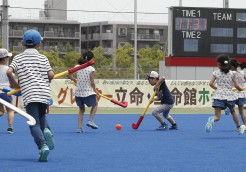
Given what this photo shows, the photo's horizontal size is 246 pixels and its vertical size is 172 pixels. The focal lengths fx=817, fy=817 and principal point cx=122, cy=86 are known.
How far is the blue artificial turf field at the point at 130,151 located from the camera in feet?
Answer: 30.4

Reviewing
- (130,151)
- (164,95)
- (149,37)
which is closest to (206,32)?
(164,95)

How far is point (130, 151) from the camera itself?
1146 cm

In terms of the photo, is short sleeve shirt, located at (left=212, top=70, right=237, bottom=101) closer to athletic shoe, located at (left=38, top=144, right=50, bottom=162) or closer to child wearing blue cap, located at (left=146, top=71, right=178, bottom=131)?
child wearing blue cap, located at (left=146, top=71, right=178, bottom=131)

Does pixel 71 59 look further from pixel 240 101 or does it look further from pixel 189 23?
pixel 240 101

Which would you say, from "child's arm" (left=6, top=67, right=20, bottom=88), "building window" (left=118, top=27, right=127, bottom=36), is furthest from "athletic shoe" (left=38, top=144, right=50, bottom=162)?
"building window" (left=118, top=27, right=127, bottom=36)

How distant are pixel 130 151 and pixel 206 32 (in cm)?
2853

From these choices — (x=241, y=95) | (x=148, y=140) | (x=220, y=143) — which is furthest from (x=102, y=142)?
(x=241, y=95)

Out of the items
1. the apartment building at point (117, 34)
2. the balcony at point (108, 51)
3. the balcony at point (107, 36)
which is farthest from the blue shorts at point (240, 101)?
the balcony at point (107, 36)

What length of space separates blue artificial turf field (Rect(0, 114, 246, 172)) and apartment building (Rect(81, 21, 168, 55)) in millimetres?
89359

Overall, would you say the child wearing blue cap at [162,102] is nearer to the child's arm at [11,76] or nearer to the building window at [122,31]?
the child's arm at [11,76]

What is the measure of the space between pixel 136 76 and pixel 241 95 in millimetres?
26784

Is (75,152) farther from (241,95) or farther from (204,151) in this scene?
(241,95)

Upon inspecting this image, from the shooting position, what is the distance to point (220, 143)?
13.1 m

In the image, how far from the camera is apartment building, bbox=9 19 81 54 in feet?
323
